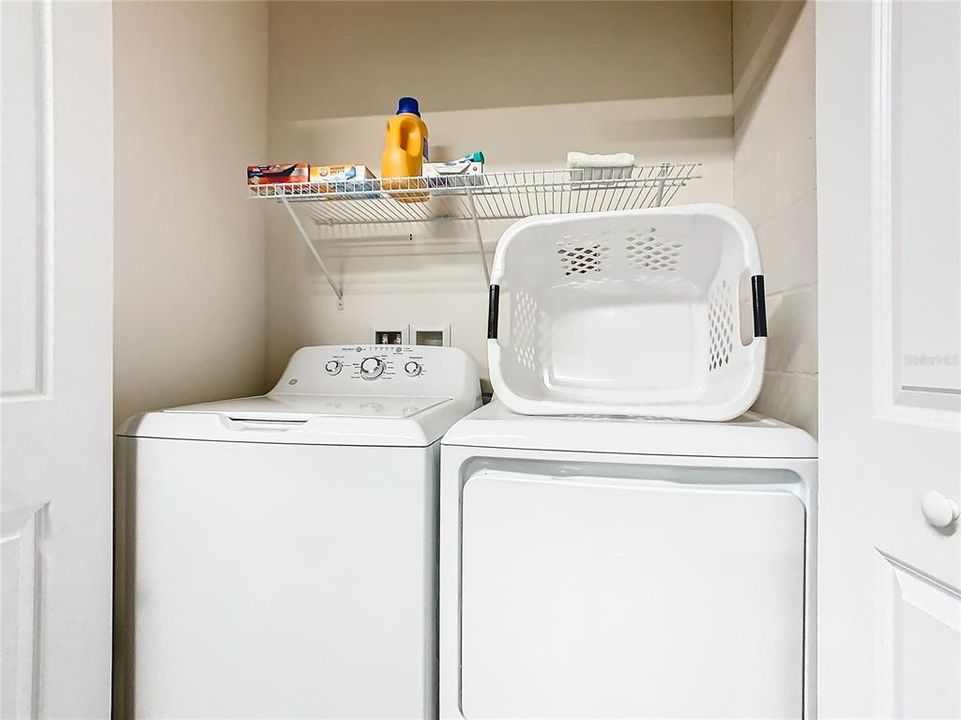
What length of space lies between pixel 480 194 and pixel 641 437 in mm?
811

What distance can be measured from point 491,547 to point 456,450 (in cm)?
17

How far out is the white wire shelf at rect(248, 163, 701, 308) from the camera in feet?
4.47

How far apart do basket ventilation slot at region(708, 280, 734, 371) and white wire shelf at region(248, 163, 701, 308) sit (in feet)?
0.98

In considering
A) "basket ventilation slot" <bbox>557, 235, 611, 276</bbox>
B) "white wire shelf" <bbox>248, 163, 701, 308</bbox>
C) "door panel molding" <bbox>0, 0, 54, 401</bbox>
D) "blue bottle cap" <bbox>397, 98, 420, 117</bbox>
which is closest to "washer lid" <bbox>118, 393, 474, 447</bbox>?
"door panel molding" <bbox>0, 0, 54, 401</bbox>

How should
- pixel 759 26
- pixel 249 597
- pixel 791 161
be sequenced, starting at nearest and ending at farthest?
pixel 249 597
pixel 791 161
pixel 759 26

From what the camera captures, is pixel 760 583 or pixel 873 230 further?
pixel 760 583

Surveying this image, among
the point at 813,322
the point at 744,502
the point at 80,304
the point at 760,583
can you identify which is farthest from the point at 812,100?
the point at 80,304

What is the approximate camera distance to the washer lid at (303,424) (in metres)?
0.99

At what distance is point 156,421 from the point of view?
1.08 m

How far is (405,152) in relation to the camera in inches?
56.9

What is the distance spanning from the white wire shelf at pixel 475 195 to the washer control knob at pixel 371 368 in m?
0.31

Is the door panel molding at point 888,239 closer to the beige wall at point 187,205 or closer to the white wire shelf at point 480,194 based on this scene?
the white wire shelf at point 480,194

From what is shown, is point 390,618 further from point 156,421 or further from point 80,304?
point 80,304

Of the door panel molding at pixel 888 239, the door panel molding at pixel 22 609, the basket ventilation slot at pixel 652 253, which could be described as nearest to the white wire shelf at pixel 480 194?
the basket ventilation slot at pixel 652 253
